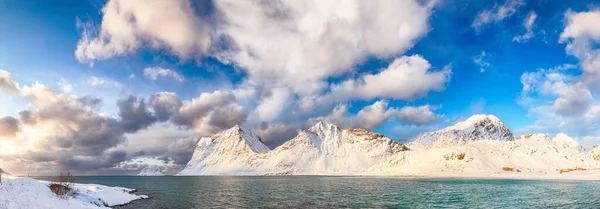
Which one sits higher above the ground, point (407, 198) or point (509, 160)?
point (509, 160)

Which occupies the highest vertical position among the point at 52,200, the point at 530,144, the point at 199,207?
the point at 530,144

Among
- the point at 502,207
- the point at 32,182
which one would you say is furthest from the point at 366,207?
the point at 32,182

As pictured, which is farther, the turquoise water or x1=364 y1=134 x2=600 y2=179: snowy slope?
x1=364 y1=134 x2=600 y2=179: snowy slope

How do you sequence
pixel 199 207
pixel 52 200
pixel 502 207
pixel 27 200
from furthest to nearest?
pixel 199 207, pixel 502 207, pixel 52 200, pixel 27 200

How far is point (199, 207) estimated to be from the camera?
55.0 meters

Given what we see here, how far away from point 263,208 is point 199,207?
13.1 meters

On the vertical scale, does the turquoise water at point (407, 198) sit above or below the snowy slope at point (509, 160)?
below

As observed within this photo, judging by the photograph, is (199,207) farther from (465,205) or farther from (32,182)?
(465,205)

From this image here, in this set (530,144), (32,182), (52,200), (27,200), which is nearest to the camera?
(27,200)

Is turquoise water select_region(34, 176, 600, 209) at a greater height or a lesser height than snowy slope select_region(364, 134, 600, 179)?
lesser

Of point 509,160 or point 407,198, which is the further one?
point 509,160

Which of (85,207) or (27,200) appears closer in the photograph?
(27,200)

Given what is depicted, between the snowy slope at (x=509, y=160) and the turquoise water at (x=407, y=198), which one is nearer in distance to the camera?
the turquoise water at (x=407, y=198)

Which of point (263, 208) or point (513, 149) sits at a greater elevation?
point (513, 149)
